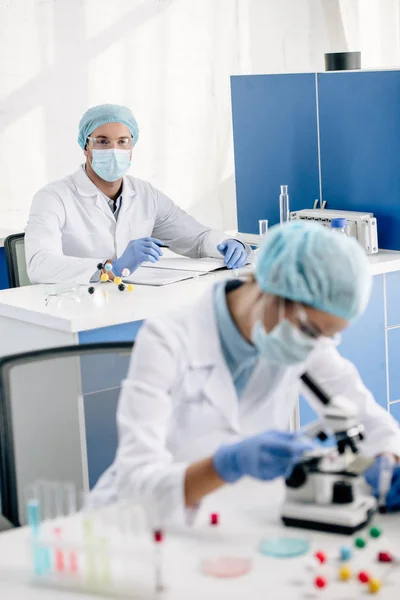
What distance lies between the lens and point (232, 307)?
70.6 inches

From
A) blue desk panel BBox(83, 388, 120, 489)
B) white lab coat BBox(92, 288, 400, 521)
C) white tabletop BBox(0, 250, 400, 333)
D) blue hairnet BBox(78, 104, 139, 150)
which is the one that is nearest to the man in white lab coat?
blue hairnet BBox(78, 104, 139, 150)

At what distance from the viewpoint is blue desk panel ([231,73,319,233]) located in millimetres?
3904

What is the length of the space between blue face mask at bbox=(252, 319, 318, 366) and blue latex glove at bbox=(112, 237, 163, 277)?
5.40ft

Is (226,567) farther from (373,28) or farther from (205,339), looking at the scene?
(373,28)

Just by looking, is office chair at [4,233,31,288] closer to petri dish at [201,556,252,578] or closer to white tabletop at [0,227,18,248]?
white tabletop at [0,227,18,248]

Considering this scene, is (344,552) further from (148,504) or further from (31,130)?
(31,130)

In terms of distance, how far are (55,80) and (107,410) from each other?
3.22 metres

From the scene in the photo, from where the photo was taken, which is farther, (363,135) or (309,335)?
(363,135)

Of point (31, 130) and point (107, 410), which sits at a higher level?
point (31, 130)

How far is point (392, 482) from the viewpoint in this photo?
1.67 meters

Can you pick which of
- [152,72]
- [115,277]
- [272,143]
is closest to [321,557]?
[115,277]

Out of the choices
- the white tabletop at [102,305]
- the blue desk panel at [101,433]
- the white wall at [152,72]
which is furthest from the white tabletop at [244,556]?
the white wall at [152,72]

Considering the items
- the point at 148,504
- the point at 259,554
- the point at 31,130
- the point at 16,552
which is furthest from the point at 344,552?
the point at 31,130

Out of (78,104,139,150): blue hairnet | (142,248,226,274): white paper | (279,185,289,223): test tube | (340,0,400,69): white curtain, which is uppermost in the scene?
(340,0,400,69): white curtain
